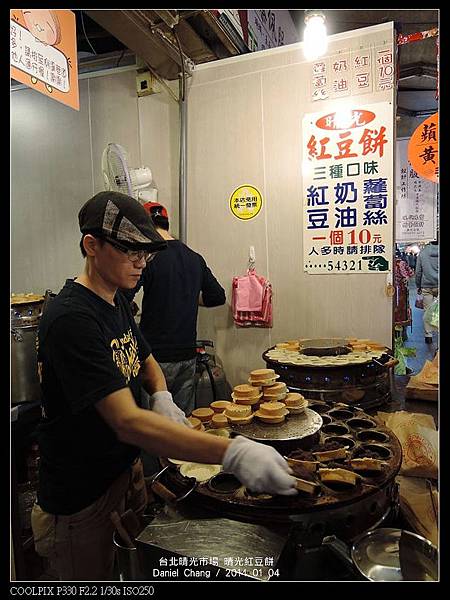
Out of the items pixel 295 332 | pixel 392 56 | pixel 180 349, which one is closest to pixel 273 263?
pixel 295 332

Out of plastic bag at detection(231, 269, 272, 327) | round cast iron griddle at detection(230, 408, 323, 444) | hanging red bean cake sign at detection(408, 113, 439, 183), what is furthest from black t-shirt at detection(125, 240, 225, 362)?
hanging red bean cake sign at detection(408, 113, 439, 183)

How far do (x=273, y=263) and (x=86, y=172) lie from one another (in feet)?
4.04

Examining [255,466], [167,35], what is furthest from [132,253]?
[167,35]

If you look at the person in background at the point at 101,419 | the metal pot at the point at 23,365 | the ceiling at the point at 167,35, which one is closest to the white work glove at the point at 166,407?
the person in background at the point at 101,419

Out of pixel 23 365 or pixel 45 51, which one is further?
pixel 23 365

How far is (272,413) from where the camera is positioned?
1362 mm

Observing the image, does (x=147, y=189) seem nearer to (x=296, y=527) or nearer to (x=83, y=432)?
(x=83, y=432)

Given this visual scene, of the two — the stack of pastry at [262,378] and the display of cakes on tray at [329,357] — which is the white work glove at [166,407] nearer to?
the stack of pastry at [262,378]

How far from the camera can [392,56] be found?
2.43 meters

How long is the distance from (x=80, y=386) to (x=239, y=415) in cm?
57

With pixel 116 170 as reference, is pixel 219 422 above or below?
below

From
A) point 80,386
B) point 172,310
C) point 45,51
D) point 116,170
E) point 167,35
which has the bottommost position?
point 80,386

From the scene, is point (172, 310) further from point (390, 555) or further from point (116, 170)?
point (390, 555)

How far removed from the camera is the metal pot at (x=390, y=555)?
3.12ft
